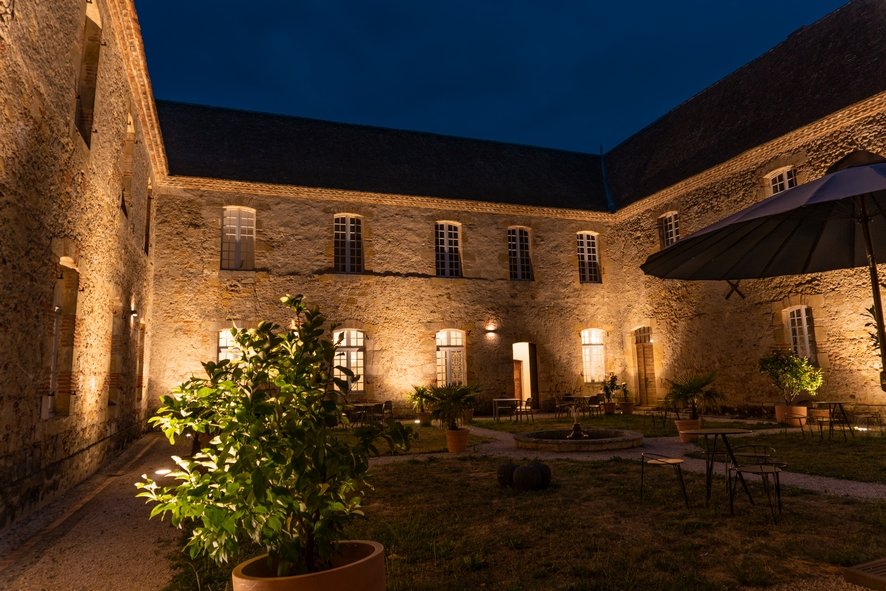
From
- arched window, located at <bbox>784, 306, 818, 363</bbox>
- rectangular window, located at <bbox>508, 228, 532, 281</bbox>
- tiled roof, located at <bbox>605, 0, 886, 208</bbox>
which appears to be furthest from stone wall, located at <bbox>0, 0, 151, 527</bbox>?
arched window, located at <bbox>784, 306, 818, 363</bbox>

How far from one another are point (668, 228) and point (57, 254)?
14.6 m

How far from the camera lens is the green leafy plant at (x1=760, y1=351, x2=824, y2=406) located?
36.9 ft

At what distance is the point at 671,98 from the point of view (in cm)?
12531

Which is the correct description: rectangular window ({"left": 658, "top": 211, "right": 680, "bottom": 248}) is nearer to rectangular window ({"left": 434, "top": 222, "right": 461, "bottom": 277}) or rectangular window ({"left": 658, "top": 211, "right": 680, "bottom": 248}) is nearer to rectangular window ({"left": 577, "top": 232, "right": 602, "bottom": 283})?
rectangular window ({"left": 577, "top": 232, "right": 602, "bottom": 283})

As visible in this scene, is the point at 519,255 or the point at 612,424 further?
the point at 519,255

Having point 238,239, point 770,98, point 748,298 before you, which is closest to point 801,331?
point 748,298

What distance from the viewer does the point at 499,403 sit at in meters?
15.7

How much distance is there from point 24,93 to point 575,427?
27.4 ft

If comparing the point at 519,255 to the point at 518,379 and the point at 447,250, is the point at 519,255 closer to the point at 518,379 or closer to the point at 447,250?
the point at 447,250

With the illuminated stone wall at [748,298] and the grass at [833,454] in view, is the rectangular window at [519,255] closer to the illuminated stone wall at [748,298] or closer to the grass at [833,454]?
the illuminated stone wall at [748,298]

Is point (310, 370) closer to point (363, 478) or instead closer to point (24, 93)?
point (363, 478)

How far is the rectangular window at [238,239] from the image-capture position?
1445cm

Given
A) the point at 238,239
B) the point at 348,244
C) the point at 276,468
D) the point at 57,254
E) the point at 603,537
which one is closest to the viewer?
the point at 276,468

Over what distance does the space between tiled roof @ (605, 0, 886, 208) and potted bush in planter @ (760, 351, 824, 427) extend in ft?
16.5
